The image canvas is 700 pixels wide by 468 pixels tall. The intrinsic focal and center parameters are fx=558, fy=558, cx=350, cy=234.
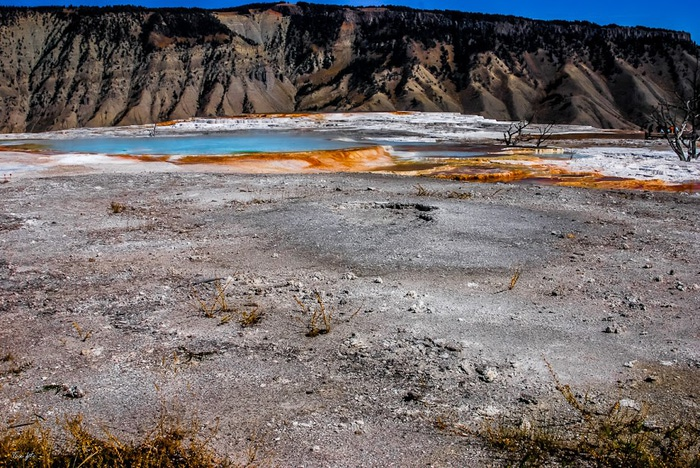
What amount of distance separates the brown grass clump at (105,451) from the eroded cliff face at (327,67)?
120 metres

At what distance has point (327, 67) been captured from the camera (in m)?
151

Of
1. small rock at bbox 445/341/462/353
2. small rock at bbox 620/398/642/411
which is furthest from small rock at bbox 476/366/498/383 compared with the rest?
small rock at bbox 620/398/642/411

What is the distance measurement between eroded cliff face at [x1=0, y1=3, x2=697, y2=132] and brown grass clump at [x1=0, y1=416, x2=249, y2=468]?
120 meters

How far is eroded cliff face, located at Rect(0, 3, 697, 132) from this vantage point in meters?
121

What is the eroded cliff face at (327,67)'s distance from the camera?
121 m

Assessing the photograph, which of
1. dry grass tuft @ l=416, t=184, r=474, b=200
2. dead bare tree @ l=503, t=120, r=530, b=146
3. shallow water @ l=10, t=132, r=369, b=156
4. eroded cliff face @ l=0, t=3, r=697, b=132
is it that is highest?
eroded cliff face @ l=0, t=3, r=697, b=132

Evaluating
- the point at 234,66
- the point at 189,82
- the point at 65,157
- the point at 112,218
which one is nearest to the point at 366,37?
the point at 234,66

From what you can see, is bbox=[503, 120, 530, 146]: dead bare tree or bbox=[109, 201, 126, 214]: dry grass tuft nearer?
bbox=[109, 201, 126, 214]: dry grass tuft

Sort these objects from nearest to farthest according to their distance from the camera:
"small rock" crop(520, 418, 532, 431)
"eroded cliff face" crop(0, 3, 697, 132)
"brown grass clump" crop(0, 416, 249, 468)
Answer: "brown grass clump" crop(0, 416, 249, 468) → "small rock" crop(520, 418, 532, 431) → "eroded cliff face" crop(0, 3, 697, 132)

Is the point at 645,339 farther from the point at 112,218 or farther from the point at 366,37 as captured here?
the point at 366,37

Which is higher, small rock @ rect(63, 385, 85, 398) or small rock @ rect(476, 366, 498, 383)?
small rock @ rect(476, 366, 498, 383)

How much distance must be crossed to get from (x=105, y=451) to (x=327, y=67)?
15415 cm

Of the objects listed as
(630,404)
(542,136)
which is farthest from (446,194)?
(542,136)

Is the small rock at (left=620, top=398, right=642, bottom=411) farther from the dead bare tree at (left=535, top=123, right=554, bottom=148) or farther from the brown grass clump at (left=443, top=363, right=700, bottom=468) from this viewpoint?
the dead bare tree at (left=535, top=123, right=554, bottom=148)
